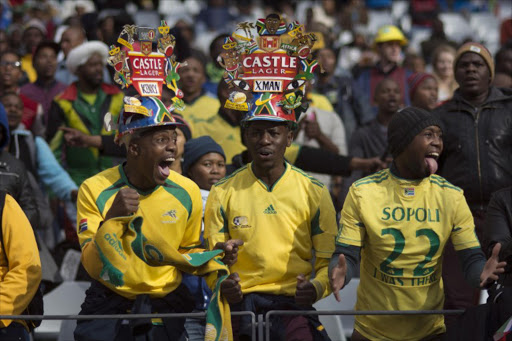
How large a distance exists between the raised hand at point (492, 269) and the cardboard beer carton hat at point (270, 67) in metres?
1.58

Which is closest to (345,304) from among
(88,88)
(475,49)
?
(475,49)

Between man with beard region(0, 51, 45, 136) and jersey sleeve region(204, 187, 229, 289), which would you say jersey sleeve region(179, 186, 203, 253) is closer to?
jersey sleeve region(204, 187, 229, 289)

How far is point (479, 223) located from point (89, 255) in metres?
3.09

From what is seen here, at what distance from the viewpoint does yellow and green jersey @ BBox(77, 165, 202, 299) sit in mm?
5949

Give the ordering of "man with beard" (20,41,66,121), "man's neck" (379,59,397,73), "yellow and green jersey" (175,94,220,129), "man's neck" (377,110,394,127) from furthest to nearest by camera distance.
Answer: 1. "man's neck" (379,59,397,73)
2. "man with beard" (20,41,66,121)
3. "man's neck" (377,110,394,127)
4. "yellow and green jersey" (175,94,220,129)

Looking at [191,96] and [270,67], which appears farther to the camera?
[191,96]

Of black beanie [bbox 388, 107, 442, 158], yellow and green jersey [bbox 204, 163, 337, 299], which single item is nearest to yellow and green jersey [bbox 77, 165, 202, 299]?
yellow and green jersey [bbox 204, 163, 337, 299]

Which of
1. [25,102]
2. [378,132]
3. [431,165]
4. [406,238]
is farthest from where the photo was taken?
[25,102]

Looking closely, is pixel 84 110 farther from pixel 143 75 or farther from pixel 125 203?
pixel 125 203

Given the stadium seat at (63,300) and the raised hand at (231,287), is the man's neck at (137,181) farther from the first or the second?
the stadium seat at (63,300)

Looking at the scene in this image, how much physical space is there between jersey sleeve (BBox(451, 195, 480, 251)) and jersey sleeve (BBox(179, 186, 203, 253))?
1.58 metres

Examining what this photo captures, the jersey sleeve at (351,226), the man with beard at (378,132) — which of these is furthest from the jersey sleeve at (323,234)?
the man with beard at (378,132)

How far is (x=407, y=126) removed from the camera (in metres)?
6.27

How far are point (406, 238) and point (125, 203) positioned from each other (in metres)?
1.73
